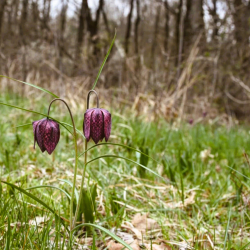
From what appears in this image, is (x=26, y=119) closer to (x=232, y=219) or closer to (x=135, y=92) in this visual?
(x=135, y=92)

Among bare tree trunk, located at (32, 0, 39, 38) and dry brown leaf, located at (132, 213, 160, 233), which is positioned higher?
bare tree trunk, located at (32, 0, 39, 38)

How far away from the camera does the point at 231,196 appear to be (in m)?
1.70

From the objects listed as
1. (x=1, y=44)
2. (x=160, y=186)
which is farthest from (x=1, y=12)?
(x=160, y=186)

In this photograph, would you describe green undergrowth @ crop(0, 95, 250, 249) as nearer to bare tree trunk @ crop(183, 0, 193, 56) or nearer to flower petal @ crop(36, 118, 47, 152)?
flower petal @ crop(36, 118, 47, 152)

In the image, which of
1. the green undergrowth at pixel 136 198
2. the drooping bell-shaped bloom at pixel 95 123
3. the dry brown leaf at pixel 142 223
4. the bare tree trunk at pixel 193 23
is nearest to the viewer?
the drooping bell-shaped bloom at pixel 95 123

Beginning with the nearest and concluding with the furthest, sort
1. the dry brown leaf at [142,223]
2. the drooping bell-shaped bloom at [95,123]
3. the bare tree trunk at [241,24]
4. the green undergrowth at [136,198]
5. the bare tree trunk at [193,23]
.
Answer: the drooping bell-shaped bloom at [95,123], the green undergrowth at [136,198], the dry brown leaf at [142,223], the bare tree trunk at [193,23], the bare tree trunk at [241,24]

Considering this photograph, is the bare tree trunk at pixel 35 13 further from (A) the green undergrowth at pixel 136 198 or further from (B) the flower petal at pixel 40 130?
(B) the flower petal at pixel 40 130

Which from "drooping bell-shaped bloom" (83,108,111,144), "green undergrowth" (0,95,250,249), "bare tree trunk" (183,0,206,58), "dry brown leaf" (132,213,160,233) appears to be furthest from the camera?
"bare tree trunk" (183,0,206,58)

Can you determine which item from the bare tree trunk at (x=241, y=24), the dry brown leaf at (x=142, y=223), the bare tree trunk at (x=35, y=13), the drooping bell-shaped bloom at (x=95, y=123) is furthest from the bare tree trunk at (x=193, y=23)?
the drooping bell-shaped bloom at (x=95, y=123)

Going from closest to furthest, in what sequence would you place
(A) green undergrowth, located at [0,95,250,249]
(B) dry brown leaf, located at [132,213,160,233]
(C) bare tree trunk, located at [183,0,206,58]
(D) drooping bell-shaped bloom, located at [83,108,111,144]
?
(D) drooping bell-shaped bloom, located at [83,108,111,144], (A) green undergrowth, located at [0,95,250,249], (B) dry brown leaf, located at [132,213,160,233], (C) bare tree trunk, located at [183,0,206,58]

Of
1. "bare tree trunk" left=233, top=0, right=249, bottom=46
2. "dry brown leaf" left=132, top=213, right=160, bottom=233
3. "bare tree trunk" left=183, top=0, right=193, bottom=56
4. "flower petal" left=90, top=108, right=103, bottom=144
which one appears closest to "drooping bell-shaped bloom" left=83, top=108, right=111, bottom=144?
"flower petal" left=90, top=108, right=103, bottom=144

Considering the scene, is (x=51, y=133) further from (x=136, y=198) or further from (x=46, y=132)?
(x=136, y=198)

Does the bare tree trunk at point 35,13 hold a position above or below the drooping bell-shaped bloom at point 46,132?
above

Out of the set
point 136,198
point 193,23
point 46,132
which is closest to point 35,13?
point 193,23
